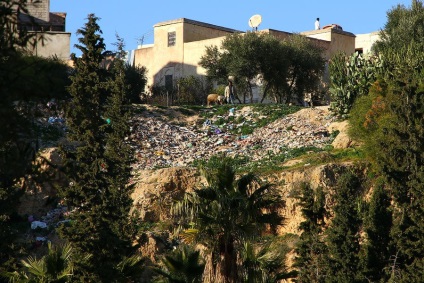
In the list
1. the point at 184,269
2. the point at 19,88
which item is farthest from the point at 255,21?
the point at 19,88

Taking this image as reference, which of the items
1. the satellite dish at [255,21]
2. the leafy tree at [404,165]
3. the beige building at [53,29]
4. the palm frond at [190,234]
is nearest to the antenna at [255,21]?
the satellite dish at [255,21]

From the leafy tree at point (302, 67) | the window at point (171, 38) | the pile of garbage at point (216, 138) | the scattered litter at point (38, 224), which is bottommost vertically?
the scattered litter at point (38, 224)

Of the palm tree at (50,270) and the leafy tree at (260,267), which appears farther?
the leafy tree at (260,267)

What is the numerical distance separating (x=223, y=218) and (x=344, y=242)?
→ 3.86 meters

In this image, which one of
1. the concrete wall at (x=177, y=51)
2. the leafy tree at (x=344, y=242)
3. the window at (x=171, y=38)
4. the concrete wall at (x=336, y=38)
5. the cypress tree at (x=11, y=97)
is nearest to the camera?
the cypress tree at (x=11, y=97)

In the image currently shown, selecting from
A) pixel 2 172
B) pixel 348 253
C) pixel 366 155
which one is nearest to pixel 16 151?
pixel 2 172

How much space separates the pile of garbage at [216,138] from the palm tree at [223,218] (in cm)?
1317

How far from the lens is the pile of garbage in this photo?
4106 cm

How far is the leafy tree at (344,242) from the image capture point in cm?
2803

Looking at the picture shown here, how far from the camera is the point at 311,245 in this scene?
1132 inches

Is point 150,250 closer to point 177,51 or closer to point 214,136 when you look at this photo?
point 214,136

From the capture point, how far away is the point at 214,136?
44062 mm

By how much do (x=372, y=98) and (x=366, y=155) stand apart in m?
2.82

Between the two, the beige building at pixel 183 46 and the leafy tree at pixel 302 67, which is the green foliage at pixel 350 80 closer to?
the leafy tree at pixel 302 67
